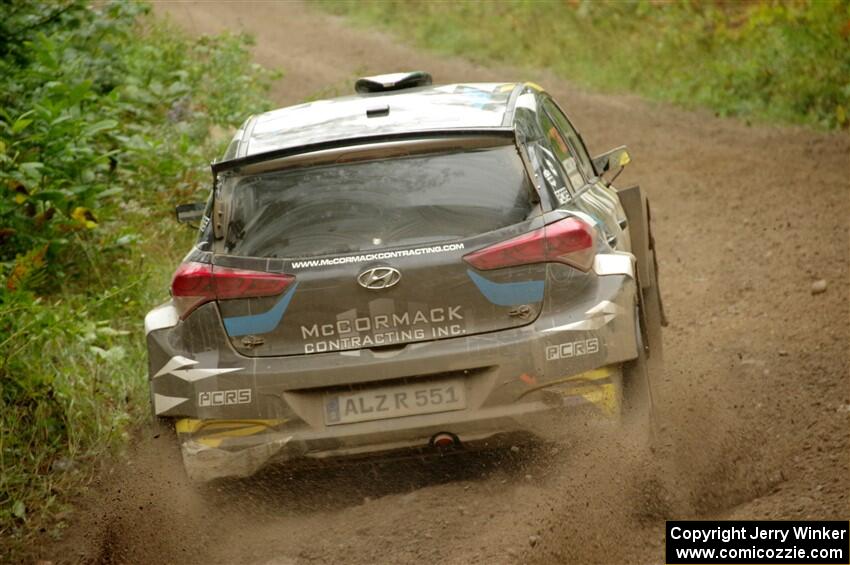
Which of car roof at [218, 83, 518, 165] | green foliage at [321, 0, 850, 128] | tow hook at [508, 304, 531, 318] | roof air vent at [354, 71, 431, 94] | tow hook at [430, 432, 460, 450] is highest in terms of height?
car roof at [218, 83, 518, 165]

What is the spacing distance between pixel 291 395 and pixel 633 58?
15126mm

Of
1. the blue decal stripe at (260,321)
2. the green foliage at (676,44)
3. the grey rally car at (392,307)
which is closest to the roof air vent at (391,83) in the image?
the grey rally car at (392,307)

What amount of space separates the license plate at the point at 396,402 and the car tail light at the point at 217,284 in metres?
0.50

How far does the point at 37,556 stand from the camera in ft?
17.2

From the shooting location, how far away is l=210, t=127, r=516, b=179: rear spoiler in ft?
16.0

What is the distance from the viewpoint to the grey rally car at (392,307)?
472cm

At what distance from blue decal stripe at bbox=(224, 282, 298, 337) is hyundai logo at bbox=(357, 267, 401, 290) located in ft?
0.88

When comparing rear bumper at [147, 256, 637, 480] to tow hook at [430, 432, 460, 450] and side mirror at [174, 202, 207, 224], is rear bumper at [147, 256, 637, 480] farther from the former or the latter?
side mirror at [174, 202, 207, 224]

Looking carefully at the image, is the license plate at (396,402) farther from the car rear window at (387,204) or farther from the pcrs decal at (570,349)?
the car rear window at (387,204)

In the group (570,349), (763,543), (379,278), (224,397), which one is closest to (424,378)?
(379,278)

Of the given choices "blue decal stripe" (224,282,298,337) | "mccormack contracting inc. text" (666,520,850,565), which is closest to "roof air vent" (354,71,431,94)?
"blue decal stripe" (224,282,298,337)

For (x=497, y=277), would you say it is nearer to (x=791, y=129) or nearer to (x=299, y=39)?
(x=791, y=129)

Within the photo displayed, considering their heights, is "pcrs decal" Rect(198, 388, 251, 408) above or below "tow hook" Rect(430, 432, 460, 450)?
above

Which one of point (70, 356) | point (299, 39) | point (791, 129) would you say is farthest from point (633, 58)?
point (70, 356)
